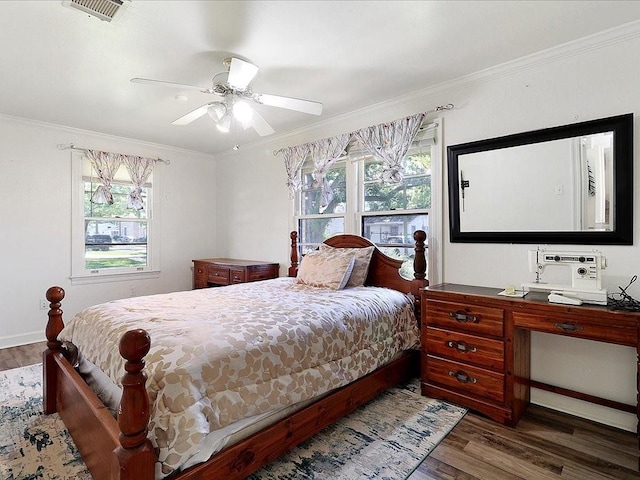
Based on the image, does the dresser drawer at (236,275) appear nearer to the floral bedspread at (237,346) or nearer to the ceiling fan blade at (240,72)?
the floral bedspread at (237,346)

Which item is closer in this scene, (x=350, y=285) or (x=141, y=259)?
(x=350, y=285)

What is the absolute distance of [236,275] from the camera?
4191 millimetres

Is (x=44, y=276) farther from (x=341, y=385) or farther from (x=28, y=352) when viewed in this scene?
(x=341, y=385)

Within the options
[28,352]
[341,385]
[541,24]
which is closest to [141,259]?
[28,352]

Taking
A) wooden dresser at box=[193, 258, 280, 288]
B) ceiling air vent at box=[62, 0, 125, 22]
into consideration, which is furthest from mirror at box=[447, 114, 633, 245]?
ceiling air vent at box=[62, 0, 125, 22]

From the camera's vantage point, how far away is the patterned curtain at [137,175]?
14.9 ft

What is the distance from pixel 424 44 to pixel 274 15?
1019mm

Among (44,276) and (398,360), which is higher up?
(44,276)

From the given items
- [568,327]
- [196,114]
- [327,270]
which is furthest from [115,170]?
[568,327]

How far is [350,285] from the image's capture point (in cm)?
309

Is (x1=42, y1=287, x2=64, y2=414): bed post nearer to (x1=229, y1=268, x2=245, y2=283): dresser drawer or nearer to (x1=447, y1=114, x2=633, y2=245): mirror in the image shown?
(x1=229, y1=268, x2=245, y2=283): dresser drawer

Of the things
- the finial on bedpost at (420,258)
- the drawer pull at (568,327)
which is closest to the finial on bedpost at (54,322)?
the finial on bedpost at (420,258)

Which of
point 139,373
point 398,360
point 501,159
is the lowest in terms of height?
point 398,360

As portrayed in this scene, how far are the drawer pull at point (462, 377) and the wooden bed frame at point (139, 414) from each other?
1.36 ft
